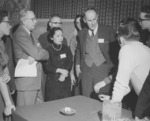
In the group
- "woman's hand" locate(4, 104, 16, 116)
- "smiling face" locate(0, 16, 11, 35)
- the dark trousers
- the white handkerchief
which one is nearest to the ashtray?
"woman's hand" locate(4, 104, 16, 116)

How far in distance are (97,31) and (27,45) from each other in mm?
942

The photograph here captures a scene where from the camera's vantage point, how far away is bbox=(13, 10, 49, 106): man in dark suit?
111 inches

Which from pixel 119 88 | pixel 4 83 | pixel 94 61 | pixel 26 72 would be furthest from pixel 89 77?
pixel 119 88

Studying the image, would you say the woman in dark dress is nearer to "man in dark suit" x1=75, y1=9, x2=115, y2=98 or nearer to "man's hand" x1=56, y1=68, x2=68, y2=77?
"man's hand" x1=56, y1=68, x2=68, y2=77

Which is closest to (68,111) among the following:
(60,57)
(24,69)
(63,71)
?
(24,69)

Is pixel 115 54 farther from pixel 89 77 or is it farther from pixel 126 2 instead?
pixel 126 2

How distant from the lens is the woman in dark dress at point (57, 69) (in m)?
3.23

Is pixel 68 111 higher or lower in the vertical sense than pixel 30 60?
lower

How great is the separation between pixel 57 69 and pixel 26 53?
1.67 ft

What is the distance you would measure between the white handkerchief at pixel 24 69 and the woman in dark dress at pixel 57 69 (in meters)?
0.38

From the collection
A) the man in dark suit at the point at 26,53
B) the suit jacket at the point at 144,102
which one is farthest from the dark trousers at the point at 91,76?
the suit jacket at the point at 144,102

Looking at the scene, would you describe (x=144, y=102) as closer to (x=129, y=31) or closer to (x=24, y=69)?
(x=129, y=31)

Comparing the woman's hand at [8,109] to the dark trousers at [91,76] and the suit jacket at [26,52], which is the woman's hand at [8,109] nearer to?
the suit jacket at [26,52]

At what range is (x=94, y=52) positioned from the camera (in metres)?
3.16
